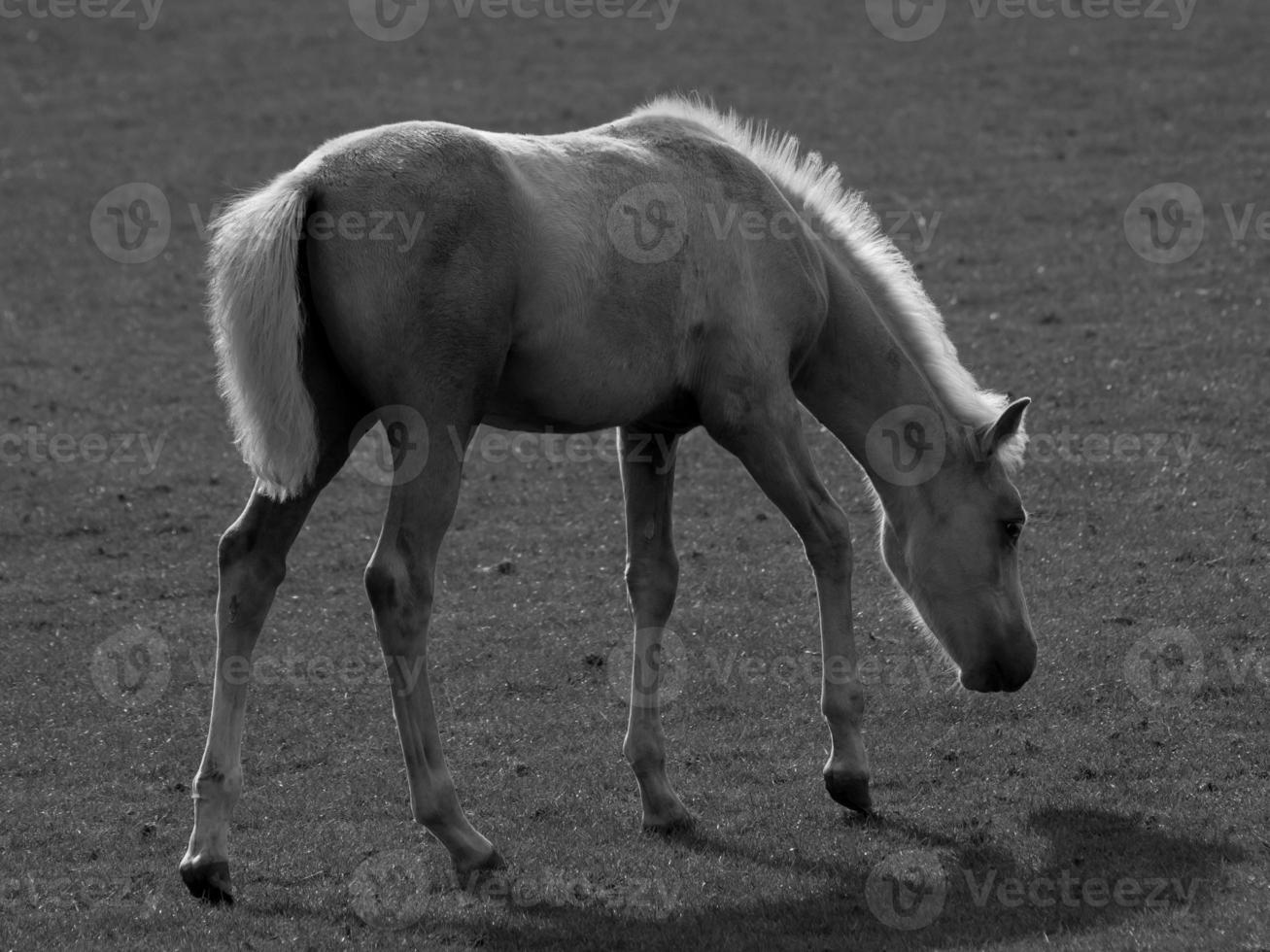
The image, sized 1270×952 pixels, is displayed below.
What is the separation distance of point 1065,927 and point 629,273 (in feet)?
10.4

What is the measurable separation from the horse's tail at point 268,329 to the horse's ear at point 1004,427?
3.16m

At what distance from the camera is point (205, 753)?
676 cm

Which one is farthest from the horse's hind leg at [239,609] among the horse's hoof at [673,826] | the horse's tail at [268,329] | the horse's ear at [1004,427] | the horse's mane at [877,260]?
the horse's ear at [1004,427]

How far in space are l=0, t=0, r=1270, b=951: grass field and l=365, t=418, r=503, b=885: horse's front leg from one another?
0.43 meters

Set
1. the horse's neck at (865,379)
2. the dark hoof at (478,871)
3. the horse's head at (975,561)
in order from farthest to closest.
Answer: the horse's neck at (865,379) → the horse's head at (975,561) → the dark hoof at (478,871)

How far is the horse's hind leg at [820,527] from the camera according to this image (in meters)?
7.36

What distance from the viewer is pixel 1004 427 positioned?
301 inches

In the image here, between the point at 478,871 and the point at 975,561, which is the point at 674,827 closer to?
the point at 478,871

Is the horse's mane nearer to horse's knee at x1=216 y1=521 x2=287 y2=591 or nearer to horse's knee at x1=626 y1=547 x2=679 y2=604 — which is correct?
horse's knee at x1=626 y1=547 x2=679 y2=604

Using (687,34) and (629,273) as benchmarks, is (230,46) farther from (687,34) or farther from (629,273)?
(629,273)

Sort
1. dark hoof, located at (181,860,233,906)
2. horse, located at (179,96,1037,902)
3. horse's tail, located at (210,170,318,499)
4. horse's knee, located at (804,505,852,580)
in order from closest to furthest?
1. horse's tail, located at (210,170,318,499)
2. horse, located at (179,96,1037,902)
3. dark hoof, located at (181,860,233,906)
4. horse's knee, located at (804,505,852,580)

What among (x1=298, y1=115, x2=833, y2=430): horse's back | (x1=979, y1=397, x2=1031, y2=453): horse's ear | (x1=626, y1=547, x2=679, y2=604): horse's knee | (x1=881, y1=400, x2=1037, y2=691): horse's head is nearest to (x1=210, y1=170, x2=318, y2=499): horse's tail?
(x1=298, y1=115, x2=833, y2=430): horse's back

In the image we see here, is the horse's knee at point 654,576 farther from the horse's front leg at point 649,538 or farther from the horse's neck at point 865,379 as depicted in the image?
the horse's neck at point 865,379

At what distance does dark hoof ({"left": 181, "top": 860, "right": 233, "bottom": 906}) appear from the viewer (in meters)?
6.58
